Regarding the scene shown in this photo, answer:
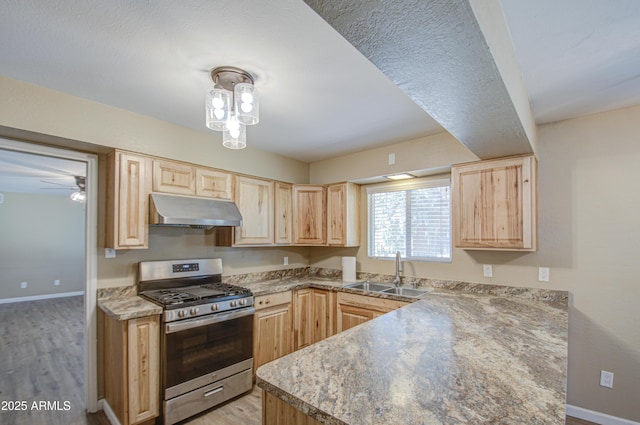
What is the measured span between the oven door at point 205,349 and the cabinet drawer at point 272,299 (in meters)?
0.15

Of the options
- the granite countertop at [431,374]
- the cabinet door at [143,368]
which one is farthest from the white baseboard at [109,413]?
the granite countertop at [431,374]

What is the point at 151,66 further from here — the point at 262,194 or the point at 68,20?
the point at 262,194

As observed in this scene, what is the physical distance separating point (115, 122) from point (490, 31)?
265 centimetres

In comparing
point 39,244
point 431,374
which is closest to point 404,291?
point 431,374

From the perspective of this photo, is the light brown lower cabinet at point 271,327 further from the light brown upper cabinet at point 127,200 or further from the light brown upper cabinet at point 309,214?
the light brown upper cabinet at point 127,200

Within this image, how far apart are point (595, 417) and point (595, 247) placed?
52.1 inches

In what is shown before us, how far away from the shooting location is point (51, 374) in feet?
10.4

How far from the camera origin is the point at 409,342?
59.8 inches

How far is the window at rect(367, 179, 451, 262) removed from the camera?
130 inches

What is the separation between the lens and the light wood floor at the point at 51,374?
95.5 inches

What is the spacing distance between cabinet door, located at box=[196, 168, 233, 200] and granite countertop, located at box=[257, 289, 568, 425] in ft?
6.65

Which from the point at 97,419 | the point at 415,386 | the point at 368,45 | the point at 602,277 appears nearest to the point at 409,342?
the point at 415,386

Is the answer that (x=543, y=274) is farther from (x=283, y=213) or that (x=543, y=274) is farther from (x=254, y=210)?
(x=254, y=210)

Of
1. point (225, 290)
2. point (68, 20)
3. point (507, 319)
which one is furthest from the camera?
point (225, 290)
